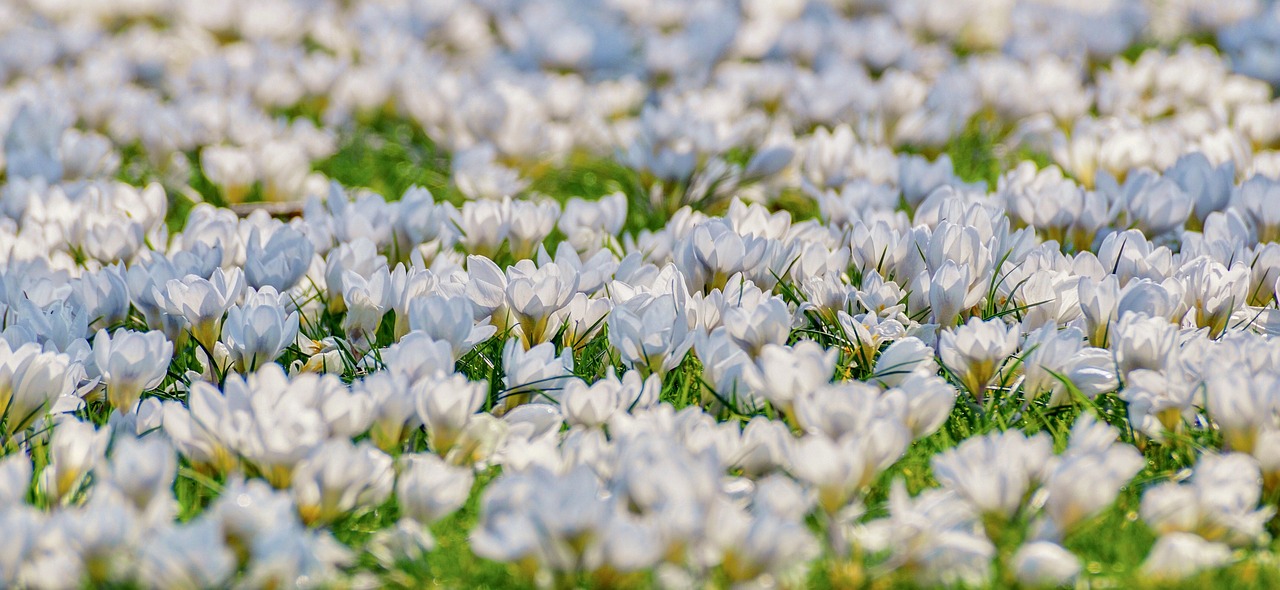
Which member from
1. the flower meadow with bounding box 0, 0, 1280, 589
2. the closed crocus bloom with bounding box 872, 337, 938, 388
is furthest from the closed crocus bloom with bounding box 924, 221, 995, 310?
the closed crocus bloom with bounding box 872, 337, 938, 388

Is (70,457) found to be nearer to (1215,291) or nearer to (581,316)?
(581,316)

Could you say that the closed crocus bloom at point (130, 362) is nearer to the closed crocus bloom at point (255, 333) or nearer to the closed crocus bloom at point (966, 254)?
the closed crocus bloom at point (255, 333)

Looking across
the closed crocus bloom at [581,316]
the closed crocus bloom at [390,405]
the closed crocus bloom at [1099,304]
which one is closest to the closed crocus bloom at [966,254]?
the closed crocus bloom at [1099,304]

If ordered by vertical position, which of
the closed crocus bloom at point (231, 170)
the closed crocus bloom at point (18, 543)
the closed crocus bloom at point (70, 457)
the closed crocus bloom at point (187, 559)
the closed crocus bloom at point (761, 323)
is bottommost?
the closed crocus bloom at point (231, 170)

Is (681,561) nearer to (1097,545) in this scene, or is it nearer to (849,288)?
(1097,545)

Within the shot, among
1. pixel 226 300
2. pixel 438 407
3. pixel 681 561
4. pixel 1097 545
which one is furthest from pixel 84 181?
pixel 1097 545

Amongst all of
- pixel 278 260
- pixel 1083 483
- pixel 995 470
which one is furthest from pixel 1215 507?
pixel 278 260

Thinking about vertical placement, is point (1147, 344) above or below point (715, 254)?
above
